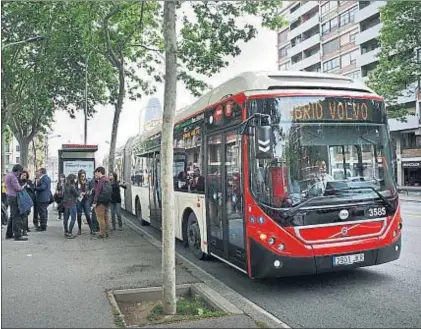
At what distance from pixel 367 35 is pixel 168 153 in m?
49.7

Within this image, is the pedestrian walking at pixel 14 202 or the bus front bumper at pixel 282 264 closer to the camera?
the bus front bumper at pixel 282 264

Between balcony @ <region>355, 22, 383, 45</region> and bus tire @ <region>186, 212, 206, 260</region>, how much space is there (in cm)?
4426

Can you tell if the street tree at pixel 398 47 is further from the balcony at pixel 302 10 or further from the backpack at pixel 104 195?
the balcony at pixel 302 10

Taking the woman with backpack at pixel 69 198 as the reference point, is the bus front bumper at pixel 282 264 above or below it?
below

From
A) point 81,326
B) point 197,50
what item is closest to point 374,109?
point 81,326

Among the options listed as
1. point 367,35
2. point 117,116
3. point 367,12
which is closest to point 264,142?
point 117,116

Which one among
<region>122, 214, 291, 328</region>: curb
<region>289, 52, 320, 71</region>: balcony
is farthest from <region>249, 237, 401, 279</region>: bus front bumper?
<region>289, 52, 320, 71</region>: balcony

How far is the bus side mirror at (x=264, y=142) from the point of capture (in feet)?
20.2

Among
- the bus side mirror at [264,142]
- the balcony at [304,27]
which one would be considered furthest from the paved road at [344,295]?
the balcony at [304,27]

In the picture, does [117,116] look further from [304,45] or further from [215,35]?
[304,45]

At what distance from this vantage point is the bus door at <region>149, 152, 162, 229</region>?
12.0 meters

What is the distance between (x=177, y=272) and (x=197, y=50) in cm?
903

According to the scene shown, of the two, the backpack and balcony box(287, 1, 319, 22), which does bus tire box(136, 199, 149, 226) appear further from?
balcony box(287, 1, 319, 22)

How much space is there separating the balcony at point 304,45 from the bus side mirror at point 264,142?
5999 centimetres
